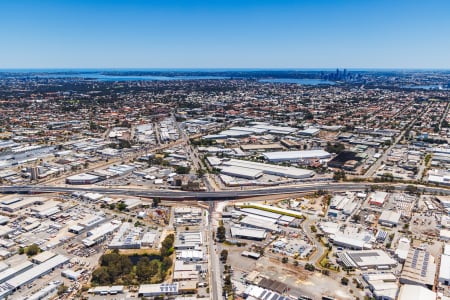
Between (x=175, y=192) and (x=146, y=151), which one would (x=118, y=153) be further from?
(x=175, y=192)

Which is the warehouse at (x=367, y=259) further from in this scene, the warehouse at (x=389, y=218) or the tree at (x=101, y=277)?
the tree at (x=101, y=277)

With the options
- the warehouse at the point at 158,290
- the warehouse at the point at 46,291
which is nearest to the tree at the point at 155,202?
the warehouse at the point at 46,291

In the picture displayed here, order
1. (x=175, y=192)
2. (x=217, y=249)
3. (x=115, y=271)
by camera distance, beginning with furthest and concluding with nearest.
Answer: (x=175, y=192) → (x=217, y=249) → (x=115, y=271)

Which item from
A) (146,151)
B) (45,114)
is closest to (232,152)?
(146,151)

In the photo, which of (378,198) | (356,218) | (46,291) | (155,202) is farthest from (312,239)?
(46,291)

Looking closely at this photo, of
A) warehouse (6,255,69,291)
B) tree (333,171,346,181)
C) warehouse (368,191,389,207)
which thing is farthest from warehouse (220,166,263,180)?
warehouse (6,255,69,291)

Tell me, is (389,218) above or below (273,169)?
below

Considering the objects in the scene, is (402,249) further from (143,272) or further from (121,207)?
(121,207)
